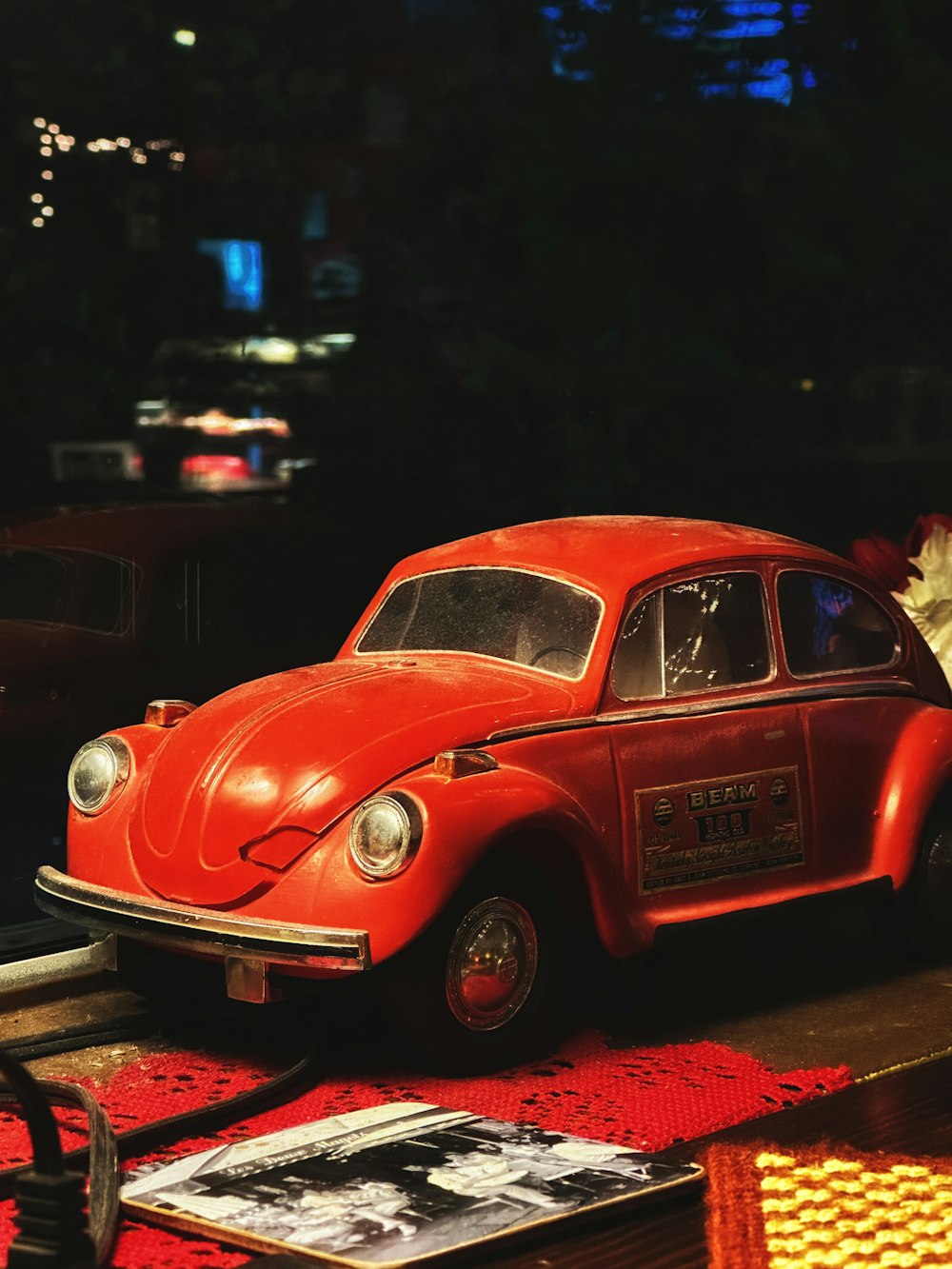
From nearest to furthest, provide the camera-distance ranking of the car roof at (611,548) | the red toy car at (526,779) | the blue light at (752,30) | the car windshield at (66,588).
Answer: the red toy car at (526,779)
the car roof at (611,548)
the car windshield at (66,588)
the blue light at (752,30)

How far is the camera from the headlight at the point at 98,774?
5.45 metres

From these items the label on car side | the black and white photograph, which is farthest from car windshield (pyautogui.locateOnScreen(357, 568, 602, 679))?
the black and white photograph

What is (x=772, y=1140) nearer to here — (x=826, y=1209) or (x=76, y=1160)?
(x=826, y=1209)

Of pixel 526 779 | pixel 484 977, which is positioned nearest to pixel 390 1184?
pixel 484 977

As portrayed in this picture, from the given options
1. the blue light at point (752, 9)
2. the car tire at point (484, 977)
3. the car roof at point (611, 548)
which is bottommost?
the car tire at point (484, 977)

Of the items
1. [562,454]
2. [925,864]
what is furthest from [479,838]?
[562,454]

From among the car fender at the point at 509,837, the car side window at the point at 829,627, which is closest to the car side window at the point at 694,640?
the car side window at the point at 829,627

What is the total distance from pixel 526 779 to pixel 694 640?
0.91 metres

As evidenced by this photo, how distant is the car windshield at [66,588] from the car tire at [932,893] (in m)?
2.75

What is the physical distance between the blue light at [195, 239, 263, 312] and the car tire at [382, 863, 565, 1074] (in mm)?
2484

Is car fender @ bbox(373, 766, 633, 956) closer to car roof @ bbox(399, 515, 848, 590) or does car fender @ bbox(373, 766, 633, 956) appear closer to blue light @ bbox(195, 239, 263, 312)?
car roof @ bbox(399, 515, 848, 590)

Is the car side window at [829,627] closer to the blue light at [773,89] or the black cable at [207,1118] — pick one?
the black cable at [207,1118]

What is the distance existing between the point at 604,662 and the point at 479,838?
0.82m

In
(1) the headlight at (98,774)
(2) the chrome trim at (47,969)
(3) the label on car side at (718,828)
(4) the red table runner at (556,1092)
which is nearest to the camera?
(4) the red table runner at (556,1092)
